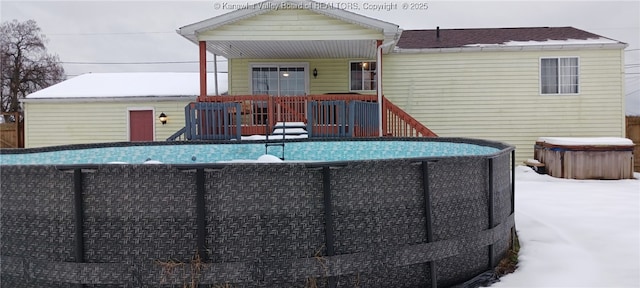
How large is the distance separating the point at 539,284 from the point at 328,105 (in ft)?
19.9

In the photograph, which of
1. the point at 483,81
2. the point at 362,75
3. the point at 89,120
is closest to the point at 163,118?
the point at 89,120

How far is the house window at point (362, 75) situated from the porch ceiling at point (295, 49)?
301mm

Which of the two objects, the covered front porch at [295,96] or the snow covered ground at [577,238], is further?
the covered front porch at [295,96]

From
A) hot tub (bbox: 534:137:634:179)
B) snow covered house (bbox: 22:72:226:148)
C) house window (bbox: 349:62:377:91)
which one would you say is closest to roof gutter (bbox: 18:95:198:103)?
snow covered house (bbox: 22:72:226:148)

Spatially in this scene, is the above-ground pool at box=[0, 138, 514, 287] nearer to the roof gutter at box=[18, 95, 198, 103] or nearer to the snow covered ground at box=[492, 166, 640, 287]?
the snow covered ground at box=[492, 166, 640, 287]

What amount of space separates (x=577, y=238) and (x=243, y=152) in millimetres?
4800

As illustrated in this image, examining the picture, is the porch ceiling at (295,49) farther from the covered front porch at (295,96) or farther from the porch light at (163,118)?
the porch light at (163,118)

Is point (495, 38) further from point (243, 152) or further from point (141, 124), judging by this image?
point (141, 124)

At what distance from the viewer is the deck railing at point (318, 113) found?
8.86m

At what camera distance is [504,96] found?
1184 cm

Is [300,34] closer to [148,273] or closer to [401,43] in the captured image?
[401,43]

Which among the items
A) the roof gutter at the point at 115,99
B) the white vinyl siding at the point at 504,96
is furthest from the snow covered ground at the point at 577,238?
the roof gutter at the point at 115,99

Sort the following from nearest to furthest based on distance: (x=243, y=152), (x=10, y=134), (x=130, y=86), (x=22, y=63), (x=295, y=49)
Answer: (x=243, y=152) < (x=295, y=49) < (x=130, y=86) < (x=10, y=134) < (x=22, y=63)

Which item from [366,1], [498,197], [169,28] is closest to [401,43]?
[366,1]
